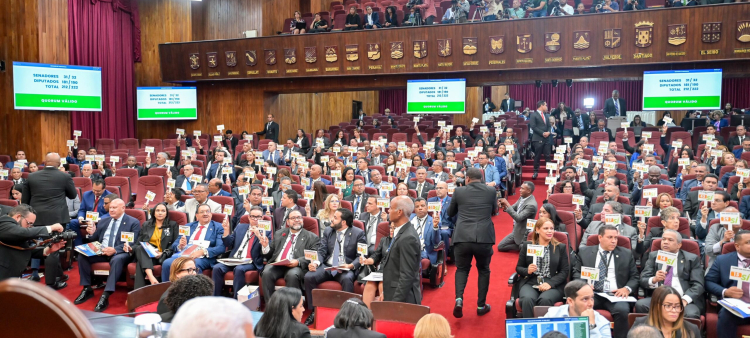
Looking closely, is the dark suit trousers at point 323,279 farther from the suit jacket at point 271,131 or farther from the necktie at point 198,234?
the suit jacket at point 271,131

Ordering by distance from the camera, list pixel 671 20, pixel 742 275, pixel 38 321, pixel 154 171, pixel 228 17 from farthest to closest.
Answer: pixel 228 17
pixel 671 20
pixel 154 171
pixel 742 275
pixel 38 321

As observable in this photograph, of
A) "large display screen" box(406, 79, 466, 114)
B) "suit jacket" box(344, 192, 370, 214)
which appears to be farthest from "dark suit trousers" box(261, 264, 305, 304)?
"large display screen" box(406, 79, 466, 114)

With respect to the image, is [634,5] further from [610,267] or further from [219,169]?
[610,267]

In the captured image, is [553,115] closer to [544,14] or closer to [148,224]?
[544,14]

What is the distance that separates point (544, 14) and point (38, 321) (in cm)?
1371

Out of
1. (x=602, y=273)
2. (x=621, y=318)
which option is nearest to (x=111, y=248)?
(x=602, y=273)

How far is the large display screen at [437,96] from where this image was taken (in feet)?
46.9

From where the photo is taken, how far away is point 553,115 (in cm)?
1478

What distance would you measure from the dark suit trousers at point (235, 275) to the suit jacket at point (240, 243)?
9 centimetres

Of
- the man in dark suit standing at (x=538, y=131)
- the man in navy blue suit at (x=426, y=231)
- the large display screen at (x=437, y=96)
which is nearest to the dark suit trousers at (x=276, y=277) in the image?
the man in navy blue suit at (x=426, y=231)

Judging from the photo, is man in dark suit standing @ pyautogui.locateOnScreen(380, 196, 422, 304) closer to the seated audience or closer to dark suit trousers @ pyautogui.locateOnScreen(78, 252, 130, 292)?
the seated audience

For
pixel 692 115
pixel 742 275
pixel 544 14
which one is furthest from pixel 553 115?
pixel 742 275

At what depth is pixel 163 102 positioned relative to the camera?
54.5 feet

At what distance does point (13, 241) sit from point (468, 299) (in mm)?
4212
